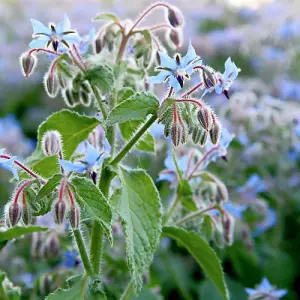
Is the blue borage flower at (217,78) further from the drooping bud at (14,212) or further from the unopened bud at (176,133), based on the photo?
the drooping bud at (14,212)

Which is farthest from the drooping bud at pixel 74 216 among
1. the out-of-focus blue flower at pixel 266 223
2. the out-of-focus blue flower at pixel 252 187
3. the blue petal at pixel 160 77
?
the out-of-focus blue flower at pixel 266 223

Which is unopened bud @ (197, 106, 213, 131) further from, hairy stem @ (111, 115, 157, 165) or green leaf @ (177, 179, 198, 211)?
green leaf @ (177, 179, 198, 211)

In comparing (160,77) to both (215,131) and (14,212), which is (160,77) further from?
(14,212)

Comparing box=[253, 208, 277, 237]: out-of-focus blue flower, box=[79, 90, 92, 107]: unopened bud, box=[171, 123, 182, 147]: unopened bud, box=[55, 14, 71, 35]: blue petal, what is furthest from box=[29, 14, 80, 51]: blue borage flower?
box=[253, 208, 277, 237]: out-of-focus blue flower

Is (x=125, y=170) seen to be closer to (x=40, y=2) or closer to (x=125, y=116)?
(x=125, y=116)

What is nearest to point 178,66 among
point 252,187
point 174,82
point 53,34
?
point 174,82

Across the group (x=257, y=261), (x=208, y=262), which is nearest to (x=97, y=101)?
(x=208, y=262)
